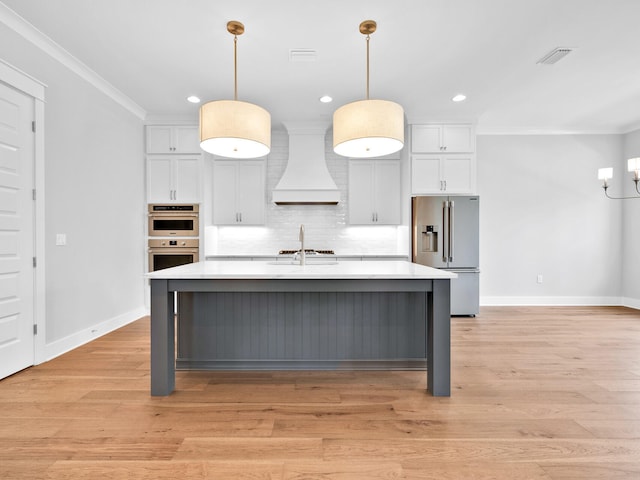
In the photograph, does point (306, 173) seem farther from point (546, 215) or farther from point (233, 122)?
point (546, 215)

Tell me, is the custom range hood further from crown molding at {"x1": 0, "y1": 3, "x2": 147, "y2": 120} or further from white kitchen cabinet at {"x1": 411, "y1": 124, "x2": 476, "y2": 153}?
crown molding at {"x1": 0, "y1": 3, "x2": 147, "y2": 120}

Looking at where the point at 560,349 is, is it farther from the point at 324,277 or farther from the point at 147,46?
the point at 147,46

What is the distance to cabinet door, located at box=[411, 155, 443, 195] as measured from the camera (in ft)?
15.9

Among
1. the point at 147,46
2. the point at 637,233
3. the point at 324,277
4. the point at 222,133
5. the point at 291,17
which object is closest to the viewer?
the point at 324,277

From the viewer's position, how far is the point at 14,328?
105 inches

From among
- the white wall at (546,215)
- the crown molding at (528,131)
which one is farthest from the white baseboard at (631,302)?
the crown molding at (528,131)

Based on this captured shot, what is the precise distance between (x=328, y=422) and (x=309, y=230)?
3.61m

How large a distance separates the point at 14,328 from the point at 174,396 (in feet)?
4.96

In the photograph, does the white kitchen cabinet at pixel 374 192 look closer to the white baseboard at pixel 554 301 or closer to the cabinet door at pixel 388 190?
the cabinet door at pixel 388 190

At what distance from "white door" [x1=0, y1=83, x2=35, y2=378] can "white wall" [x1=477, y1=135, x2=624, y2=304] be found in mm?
5559

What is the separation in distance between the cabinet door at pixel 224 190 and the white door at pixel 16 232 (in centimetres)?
234

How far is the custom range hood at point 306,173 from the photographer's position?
15.9 ft

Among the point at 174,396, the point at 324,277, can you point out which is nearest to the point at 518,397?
the point at 324,277

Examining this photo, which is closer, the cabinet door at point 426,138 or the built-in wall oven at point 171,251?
the built-in wall oven at point 171,251
